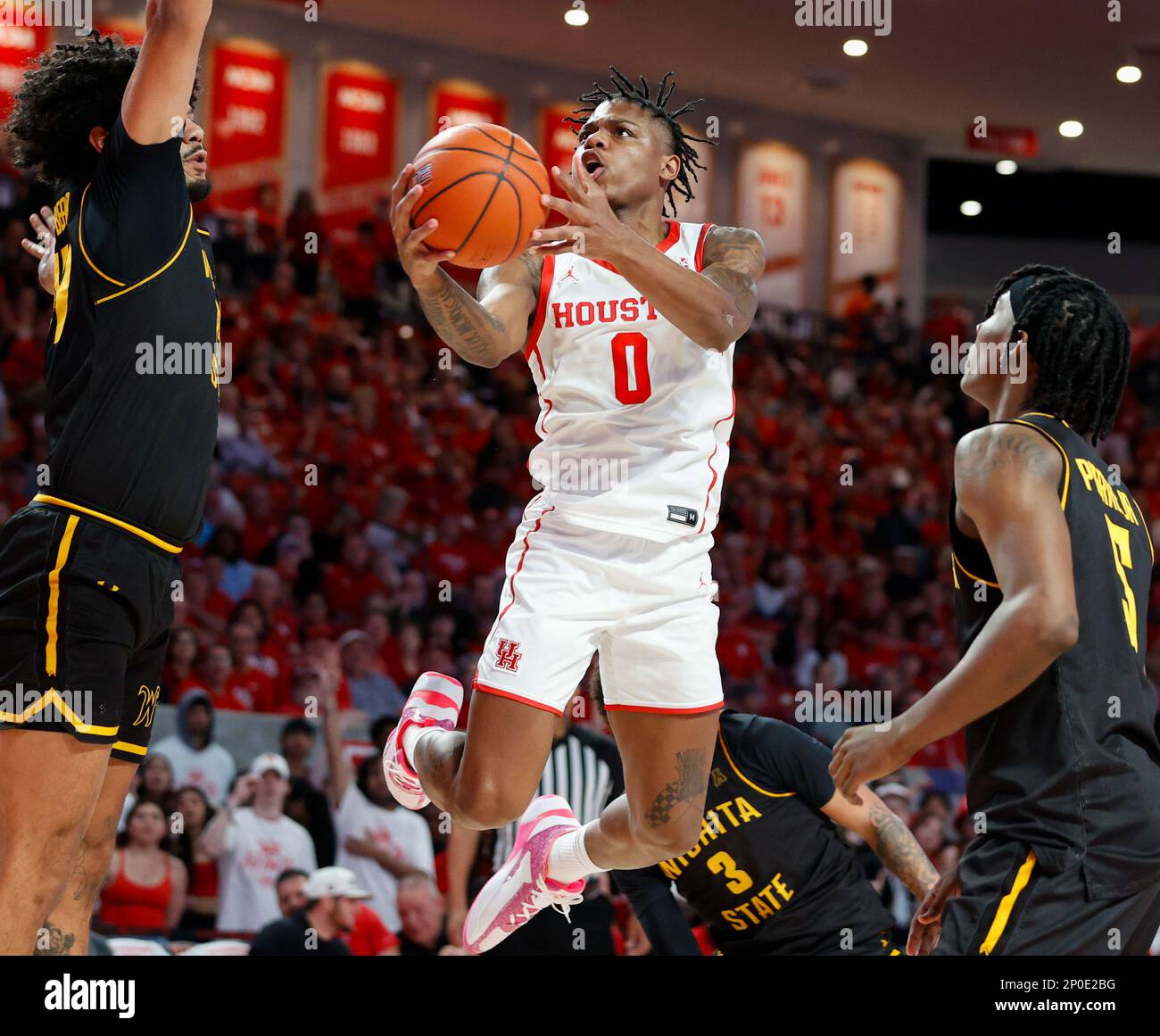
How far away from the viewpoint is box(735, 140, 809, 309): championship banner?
58.7 ft

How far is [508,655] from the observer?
375 cm

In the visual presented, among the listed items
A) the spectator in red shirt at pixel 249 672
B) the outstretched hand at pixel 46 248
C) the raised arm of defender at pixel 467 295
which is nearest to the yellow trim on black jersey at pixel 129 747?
the outstretched hand at pixel 46 248

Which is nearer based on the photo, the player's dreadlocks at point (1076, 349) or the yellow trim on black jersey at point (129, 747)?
the player's dreadlocks at point (1076, 349)

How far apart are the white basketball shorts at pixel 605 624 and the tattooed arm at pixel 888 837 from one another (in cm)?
69

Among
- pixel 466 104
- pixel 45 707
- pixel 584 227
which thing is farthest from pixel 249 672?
pixel 466 104

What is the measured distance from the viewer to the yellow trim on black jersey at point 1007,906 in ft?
8.91

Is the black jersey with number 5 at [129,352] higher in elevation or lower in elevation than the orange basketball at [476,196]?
lower

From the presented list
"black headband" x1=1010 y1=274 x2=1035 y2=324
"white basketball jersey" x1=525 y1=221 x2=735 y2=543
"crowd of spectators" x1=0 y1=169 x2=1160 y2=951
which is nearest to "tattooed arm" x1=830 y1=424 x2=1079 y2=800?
"black headband" x1=1010 y1=274 x2=1035 y2=324

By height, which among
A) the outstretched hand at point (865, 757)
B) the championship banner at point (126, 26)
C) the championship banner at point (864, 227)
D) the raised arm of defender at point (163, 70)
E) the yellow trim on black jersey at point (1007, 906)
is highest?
the championship banner at point (126, 26)

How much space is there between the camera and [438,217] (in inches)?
136

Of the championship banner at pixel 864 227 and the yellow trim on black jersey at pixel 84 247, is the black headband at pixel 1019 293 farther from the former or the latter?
the championship banner at pixel 864 227

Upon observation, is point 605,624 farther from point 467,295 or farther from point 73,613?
point 73,613

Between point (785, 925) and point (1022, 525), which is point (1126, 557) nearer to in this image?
point (1022, 525)
